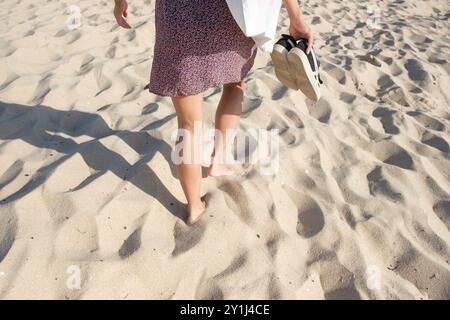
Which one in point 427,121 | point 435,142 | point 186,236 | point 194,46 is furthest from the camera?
point 427,121

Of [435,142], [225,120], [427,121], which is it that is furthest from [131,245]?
[427,121]

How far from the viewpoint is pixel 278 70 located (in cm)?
177

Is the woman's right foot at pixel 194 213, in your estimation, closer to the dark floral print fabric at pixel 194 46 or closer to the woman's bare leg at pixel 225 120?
the woman's bare leg at pixel 225 120

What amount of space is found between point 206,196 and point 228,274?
1.57 ft

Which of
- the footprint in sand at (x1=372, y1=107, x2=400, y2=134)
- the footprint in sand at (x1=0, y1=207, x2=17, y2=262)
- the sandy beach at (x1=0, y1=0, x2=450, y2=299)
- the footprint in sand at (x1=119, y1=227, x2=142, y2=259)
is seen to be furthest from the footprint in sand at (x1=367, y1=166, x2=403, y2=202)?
the footprint in sand at (x1=0, y1=207, x2=17, y2=262)

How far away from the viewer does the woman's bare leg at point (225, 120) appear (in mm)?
1967

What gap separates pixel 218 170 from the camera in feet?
7.01

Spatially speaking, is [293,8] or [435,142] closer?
[293,8]

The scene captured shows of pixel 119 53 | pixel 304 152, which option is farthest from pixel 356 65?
pixel 119 53

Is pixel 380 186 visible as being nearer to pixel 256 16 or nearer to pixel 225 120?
pixel 225 120

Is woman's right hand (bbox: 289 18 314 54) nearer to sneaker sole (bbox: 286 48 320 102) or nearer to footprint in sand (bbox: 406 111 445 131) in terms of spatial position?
sneaker sole (bbox: 286 48 320 102)

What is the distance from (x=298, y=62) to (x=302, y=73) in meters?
0.05

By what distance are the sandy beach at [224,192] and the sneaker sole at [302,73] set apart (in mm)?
564

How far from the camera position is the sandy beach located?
1.62 metres
